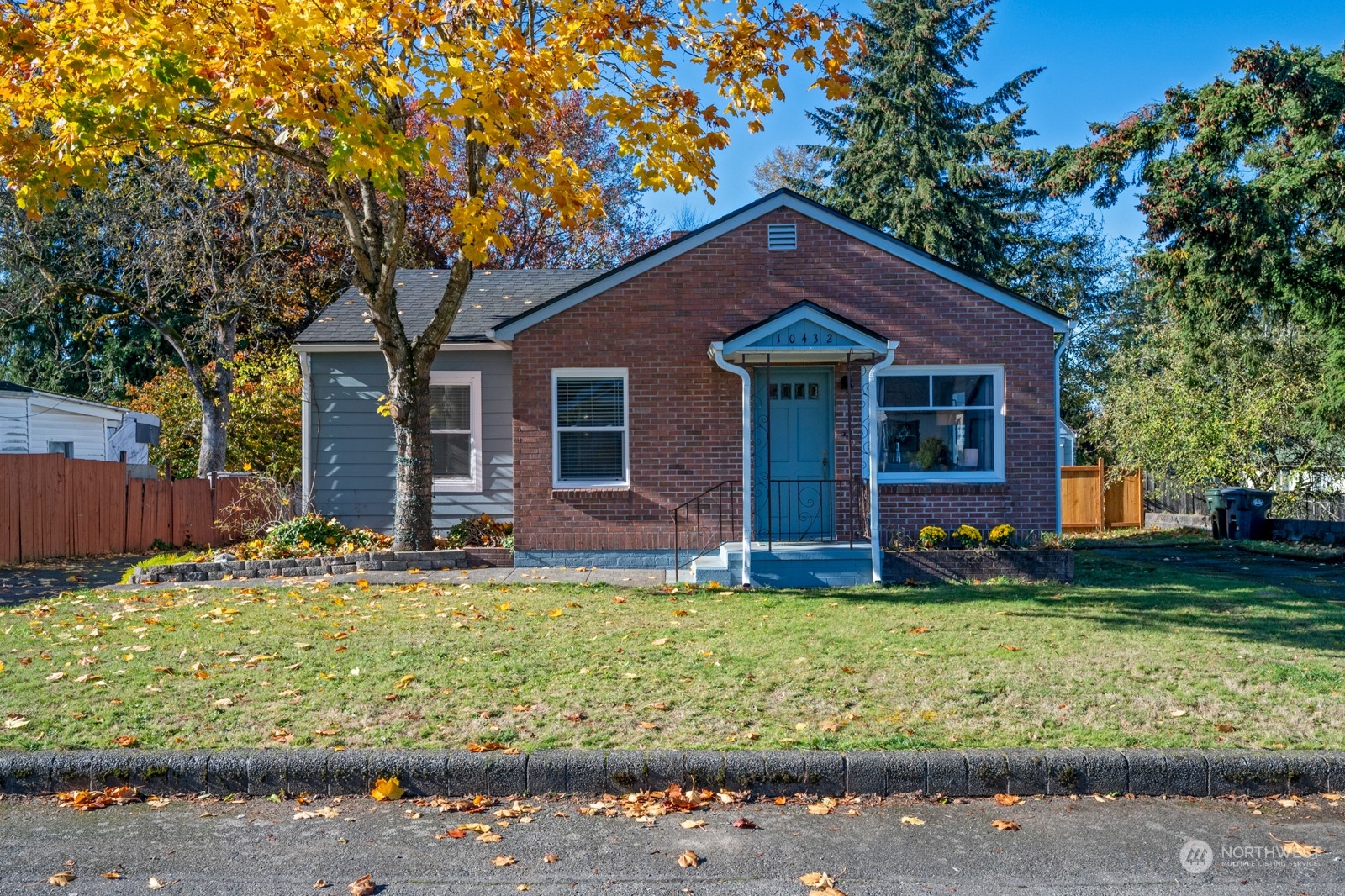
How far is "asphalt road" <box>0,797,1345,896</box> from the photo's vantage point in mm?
4488

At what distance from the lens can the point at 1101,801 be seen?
5.50 m

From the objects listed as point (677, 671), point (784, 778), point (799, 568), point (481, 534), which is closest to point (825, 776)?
point (784, 778)

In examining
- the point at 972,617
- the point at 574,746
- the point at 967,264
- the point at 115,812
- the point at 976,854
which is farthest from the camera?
the point at 967,264

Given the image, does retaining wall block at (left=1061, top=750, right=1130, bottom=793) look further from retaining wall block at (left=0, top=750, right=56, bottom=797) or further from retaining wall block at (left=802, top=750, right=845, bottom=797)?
retaining wall block at (left=0, top=750, right=56, bottom=797)

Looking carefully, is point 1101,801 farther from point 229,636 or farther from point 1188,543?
point 1188,543

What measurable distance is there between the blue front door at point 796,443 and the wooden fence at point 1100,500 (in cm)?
1184

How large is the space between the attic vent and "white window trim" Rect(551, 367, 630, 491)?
2561 millimetres

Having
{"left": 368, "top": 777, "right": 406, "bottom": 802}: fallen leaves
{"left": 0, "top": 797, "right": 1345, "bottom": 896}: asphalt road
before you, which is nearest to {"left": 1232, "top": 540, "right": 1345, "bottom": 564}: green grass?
{"left": 0, "top": 797, "right": 1345, "bottom": 896}: asphalt road

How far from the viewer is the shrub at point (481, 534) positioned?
569 inches

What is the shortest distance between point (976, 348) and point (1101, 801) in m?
9.06

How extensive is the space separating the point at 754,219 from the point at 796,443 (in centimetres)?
301

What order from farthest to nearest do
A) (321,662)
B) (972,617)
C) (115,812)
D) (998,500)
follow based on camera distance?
1. (998,500)
2. (972,617)
3. (321,662)
4. (115,812)

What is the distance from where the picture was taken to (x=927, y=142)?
29672 millimetres

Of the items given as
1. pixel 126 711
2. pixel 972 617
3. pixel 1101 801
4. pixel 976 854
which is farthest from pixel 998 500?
pixel 126 711
